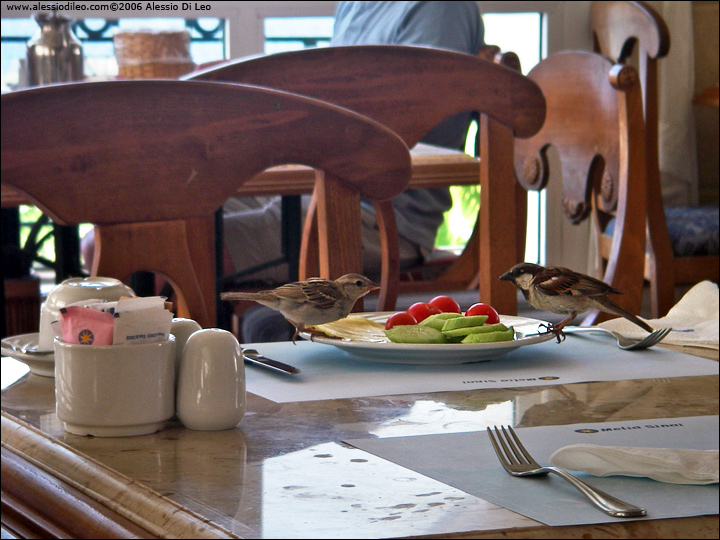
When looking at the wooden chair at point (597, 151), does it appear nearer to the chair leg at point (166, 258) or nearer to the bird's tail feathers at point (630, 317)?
the bird's tail feathers at point (630, 317)

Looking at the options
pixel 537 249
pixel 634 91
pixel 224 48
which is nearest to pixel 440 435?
pixel 537 249

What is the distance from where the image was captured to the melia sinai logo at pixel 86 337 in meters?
0.37

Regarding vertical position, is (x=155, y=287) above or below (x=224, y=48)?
below

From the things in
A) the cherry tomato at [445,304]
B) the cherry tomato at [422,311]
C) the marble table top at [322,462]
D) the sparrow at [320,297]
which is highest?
the sparrow at [320,297]

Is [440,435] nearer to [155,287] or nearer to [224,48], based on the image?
[155,287]

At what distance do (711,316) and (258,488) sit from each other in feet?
0.61

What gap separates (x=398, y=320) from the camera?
486 millimetres

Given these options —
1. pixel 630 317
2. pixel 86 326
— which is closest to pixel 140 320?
pixel 86 326

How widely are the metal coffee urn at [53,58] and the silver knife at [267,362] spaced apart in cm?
141

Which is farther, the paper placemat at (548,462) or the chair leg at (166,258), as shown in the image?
the chair leg at (166,258)

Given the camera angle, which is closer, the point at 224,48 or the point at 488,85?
the point at 488,85

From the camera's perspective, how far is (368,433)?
0.36 meters

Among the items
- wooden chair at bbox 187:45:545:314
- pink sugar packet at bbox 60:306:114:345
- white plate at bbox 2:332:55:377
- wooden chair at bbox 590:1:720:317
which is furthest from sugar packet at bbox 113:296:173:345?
wooden chair at bbox 187:45:545:314

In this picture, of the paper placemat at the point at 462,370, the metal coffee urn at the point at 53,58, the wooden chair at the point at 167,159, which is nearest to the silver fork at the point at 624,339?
the paper placemat at the point at 462,370
